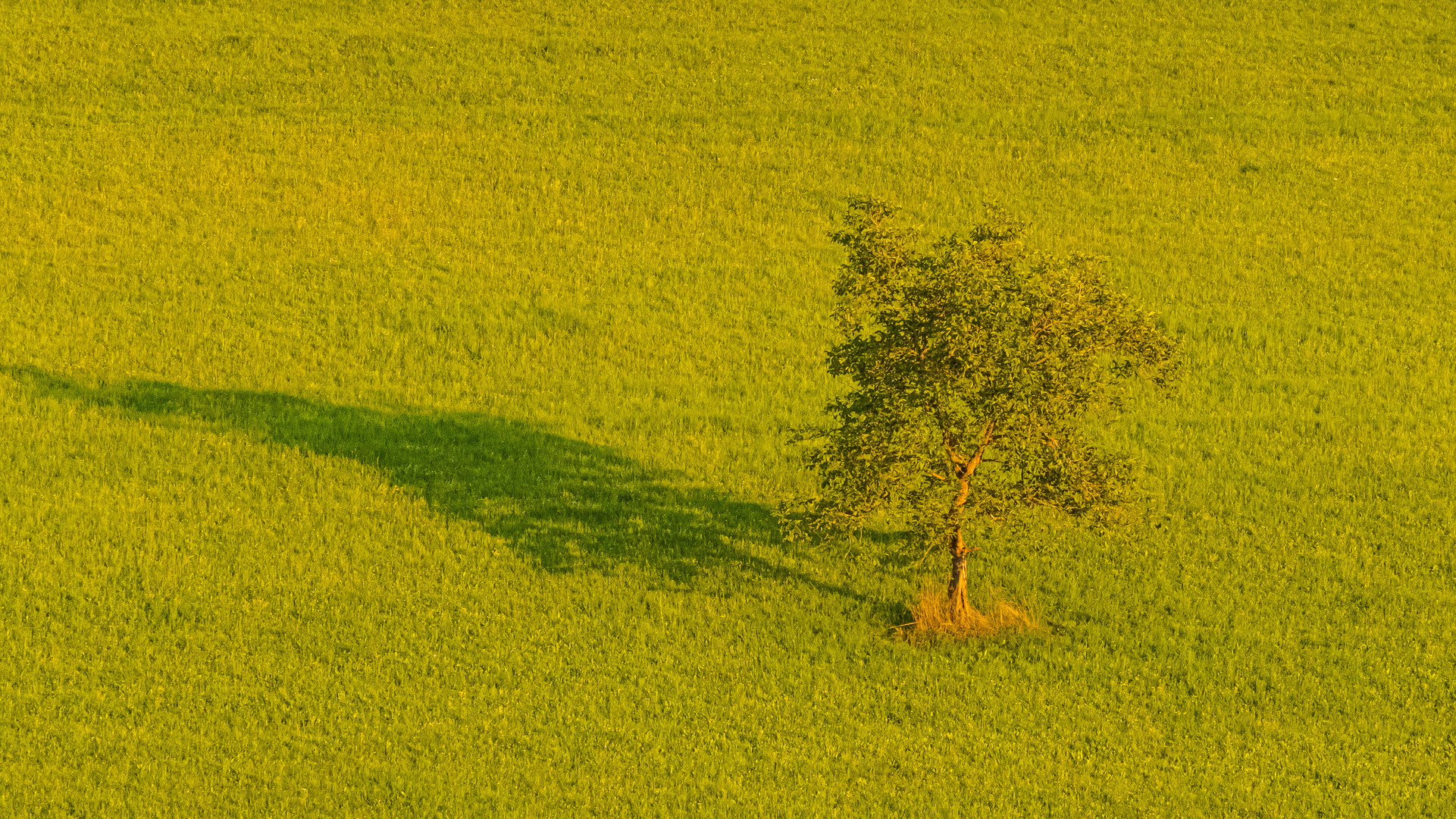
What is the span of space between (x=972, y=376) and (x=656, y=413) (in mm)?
10460

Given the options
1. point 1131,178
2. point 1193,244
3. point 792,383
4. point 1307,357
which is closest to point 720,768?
point 792,383

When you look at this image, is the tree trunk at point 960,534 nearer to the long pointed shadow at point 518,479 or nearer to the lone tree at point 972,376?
the lone tree at point 972,376

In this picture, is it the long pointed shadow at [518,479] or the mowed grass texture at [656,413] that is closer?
the mowed grass texture at [656,413]

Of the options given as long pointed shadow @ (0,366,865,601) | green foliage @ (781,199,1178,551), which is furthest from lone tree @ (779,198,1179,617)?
long pointed shadow @ (0,366,865,601)

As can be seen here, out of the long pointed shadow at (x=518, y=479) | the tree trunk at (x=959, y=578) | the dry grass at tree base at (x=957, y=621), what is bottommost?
the long pointed shadow at (x=518, y=479)

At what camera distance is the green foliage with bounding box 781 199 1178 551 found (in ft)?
73.2

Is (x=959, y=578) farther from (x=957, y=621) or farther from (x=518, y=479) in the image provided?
(x=518, y=479)

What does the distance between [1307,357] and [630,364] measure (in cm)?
1406

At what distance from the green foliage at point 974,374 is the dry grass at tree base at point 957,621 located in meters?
0.94

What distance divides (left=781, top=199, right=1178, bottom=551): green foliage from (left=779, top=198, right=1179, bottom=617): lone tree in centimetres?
2

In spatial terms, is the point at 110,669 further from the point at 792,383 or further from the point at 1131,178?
the point at 1131,178

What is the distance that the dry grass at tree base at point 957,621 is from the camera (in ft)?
75.7

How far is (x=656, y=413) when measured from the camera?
105 ft

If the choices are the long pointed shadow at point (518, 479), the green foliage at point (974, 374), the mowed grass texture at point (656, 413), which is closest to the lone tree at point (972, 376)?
the green foliage at point (974, 374)
